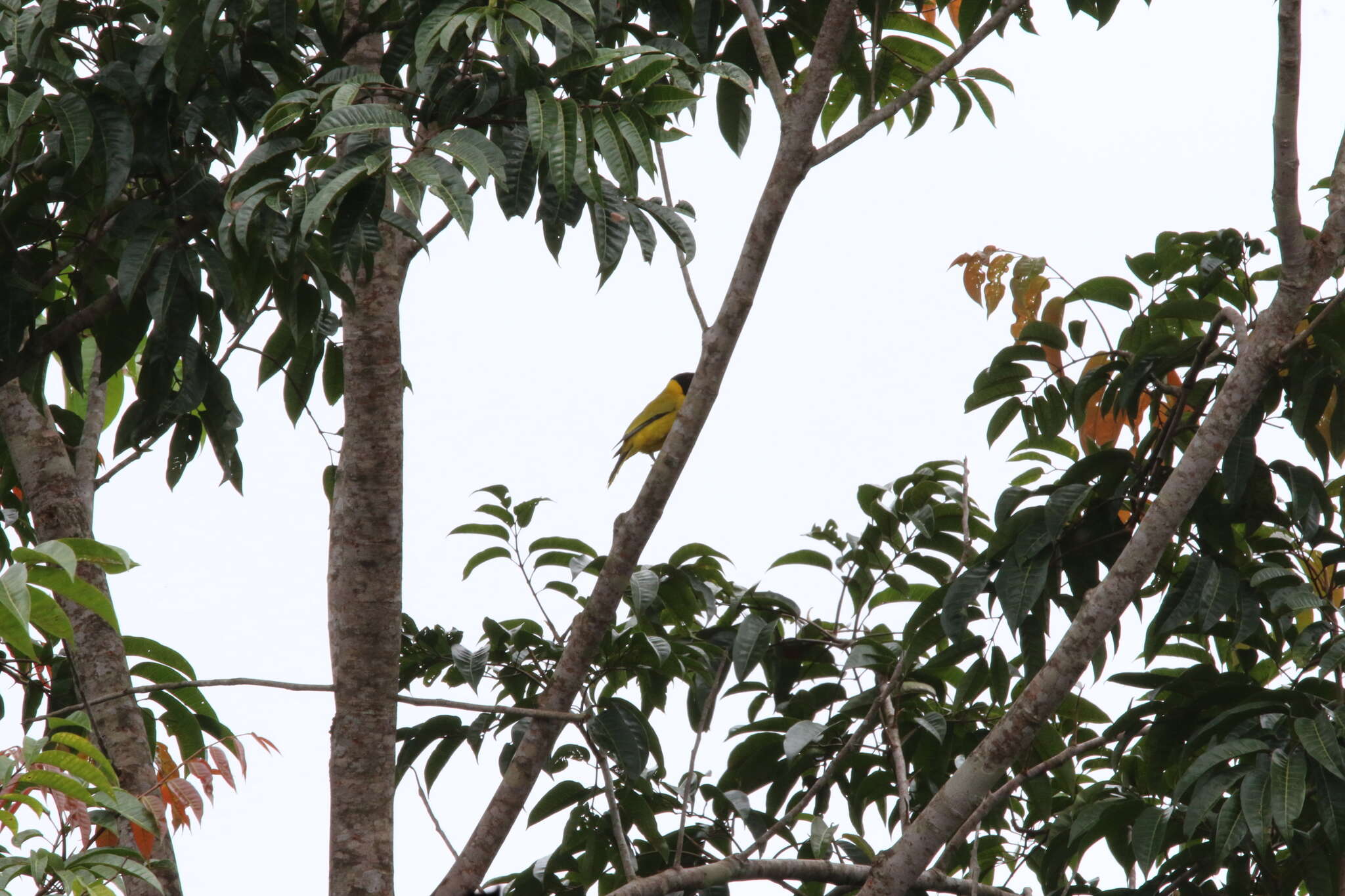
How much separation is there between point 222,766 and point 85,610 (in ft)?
1.41

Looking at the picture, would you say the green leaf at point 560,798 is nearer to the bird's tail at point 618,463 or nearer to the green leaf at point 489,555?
the green leaf at point 489,555

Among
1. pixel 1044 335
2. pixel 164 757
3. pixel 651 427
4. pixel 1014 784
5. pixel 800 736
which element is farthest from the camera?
pixel 651 427

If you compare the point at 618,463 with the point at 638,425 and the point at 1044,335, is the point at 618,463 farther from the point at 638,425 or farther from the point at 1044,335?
the point at 1044,335

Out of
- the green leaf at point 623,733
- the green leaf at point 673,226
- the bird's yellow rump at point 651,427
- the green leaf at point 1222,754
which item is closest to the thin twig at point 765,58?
the green leaf at point 673,226

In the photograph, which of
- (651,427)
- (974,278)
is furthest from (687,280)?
(651,427)

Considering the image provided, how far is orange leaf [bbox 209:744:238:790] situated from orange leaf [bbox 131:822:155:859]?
271mm

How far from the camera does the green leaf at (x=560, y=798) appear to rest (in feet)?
8.61

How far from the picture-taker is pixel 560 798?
2.64 m

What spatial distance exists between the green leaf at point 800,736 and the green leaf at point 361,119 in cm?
144

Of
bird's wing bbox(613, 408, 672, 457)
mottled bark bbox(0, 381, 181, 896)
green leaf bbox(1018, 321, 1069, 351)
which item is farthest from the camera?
bird's wing bbox(613, 408, 672, 457)

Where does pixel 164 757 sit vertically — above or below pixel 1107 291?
below

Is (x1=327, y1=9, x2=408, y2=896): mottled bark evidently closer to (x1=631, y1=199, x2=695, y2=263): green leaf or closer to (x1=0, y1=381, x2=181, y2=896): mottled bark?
(x1=0, y1=381, x2=181, y2=896): mottled bark

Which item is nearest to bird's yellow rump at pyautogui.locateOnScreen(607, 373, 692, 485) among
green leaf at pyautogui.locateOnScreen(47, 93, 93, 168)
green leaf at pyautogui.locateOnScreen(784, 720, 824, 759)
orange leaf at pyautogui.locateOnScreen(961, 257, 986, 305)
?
orange leaf at pyautogui.locateOnScreen(961, 257, 986, 305)

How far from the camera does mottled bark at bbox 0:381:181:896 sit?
2426 millimetres
